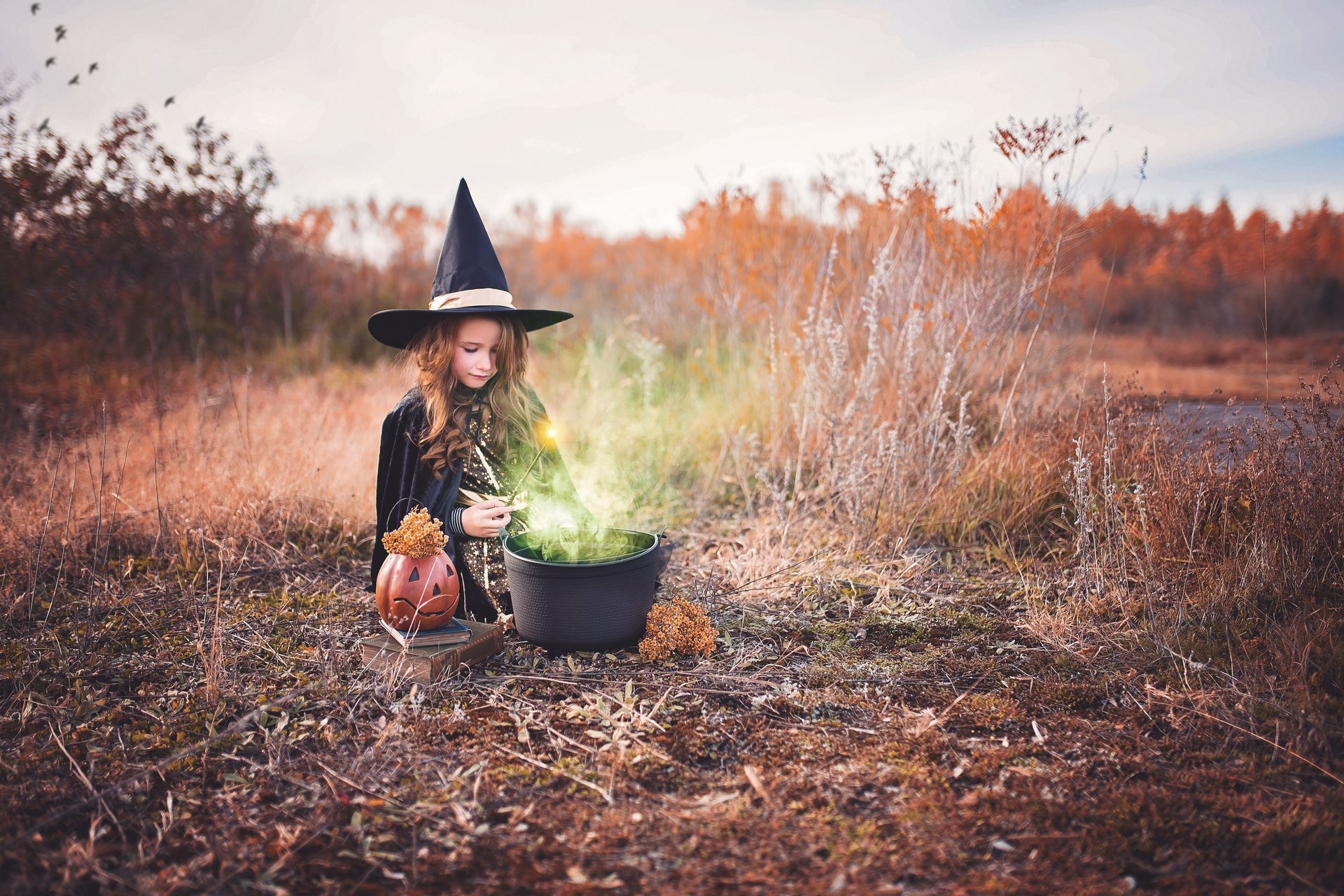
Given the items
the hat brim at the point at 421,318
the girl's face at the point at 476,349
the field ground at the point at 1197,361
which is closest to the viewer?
the hat brim at the point at 421,318

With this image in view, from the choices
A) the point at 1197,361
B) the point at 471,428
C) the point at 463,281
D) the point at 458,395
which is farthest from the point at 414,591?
the point at 1197,361

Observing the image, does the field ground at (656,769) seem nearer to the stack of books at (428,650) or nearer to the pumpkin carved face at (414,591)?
the stack of books at (428,650)

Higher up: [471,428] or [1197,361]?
[1197,361]

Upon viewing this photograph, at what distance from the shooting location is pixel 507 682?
2412mm

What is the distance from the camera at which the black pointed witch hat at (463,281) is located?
2.57m

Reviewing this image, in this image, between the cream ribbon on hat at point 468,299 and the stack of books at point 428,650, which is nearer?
the stack of books at point 428,650

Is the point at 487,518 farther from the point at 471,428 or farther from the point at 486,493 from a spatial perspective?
the point at 471,428

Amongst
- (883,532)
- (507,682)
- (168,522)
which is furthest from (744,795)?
(168,522)

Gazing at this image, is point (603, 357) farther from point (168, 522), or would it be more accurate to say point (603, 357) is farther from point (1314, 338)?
point (1314, 338)

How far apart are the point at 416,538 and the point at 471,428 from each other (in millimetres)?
605

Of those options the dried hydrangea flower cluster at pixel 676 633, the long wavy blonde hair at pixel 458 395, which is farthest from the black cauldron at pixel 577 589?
the long wavy blonde hair at pixel 458 395

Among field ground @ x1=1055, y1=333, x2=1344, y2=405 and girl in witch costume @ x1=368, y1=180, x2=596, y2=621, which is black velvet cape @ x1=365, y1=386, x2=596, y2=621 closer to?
girl in witch costume @ x1=368, y1=180, x2=596, y2=621

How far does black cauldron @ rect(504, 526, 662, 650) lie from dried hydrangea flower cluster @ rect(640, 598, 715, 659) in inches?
1.9

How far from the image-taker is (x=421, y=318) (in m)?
2.66
